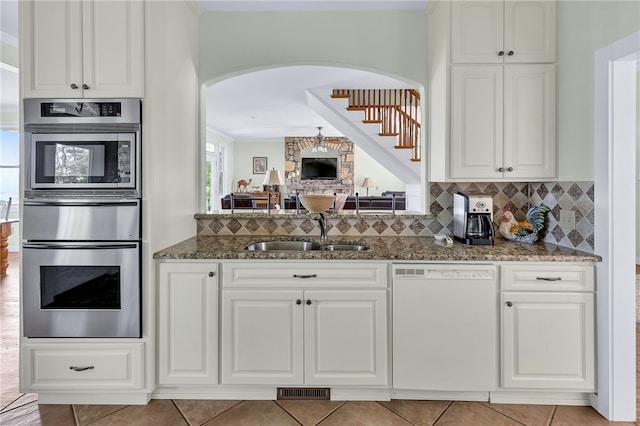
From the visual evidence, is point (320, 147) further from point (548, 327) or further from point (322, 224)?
point (548, 327)

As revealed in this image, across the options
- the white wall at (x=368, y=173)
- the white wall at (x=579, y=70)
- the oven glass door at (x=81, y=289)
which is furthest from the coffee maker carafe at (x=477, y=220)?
the white wall at (x=368, y=173)

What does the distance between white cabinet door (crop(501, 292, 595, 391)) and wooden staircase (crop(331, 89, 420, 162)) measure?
3.36m

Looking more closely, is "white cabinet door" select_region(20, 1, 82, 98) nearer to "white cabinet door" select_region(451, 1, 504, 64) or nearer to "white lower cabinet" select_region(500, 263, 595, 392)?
"white cabinet door" select_region(451, 1, 504, 64)

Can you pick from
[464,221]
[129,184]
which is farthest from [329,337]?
[129,184]

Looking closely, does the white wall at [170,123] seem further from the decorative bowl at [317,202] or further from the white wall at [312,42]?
the decorative bowl at [317,202]

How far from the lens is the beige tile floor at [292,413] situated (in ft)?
6.59

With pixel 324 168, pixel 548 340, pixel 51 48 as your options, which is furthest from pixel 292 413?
pixel 324 168

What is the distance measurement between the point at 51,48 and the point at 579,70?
310 centimetres

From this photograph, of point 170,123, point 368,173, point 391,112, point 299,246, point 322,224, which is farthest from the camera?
point 368,173

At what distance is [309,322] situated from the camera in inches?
84.1

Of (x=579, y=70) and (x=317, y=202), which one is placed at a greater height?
(x=579, y=70)

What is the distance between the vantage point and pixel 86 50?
2.07 m

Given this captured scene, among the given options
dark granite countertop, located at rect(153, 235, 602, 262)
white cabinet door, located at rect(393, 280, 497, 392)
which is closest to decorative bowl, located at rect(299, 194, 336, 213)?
dark granite countertop, located at rect(153, 235, 602, 262)

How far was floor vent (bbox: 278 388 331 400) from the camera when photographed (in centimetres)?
221
